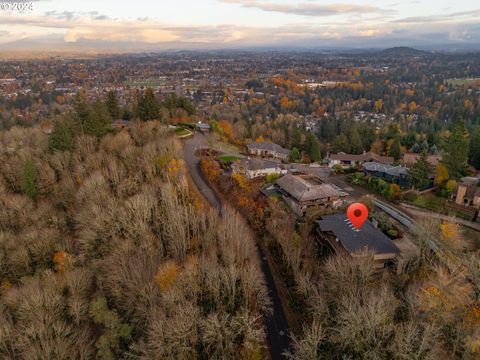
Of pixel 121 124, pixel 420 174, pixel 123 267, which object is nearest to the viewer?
pixel 123 267

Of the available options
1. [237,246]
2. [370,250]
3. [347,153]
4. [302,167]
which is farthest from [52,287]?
[347,153]

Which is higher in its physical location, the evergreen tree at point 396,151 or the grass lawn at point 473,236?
the evergreen tree at point 396,151

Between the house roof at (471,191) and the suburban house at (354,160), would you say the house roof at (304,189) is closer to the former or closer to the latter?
the house roof at (471,191)

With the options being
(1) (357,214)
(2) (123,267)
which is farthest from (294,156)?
(2) (123,267)

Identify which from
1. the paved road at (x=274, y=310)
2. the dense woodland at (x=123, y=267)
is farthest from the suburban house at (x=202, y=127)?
the dense woodland at (x=123, y=267)

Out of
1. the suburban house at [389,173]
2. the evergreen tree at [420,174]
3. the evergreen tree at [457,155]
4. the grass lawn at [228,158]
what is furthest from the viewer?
the grass lawn at [228,158]

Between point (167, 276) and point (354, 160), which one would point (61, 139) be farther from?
point (354, 160)

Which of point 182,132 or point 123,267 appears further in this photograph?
point 182,132
